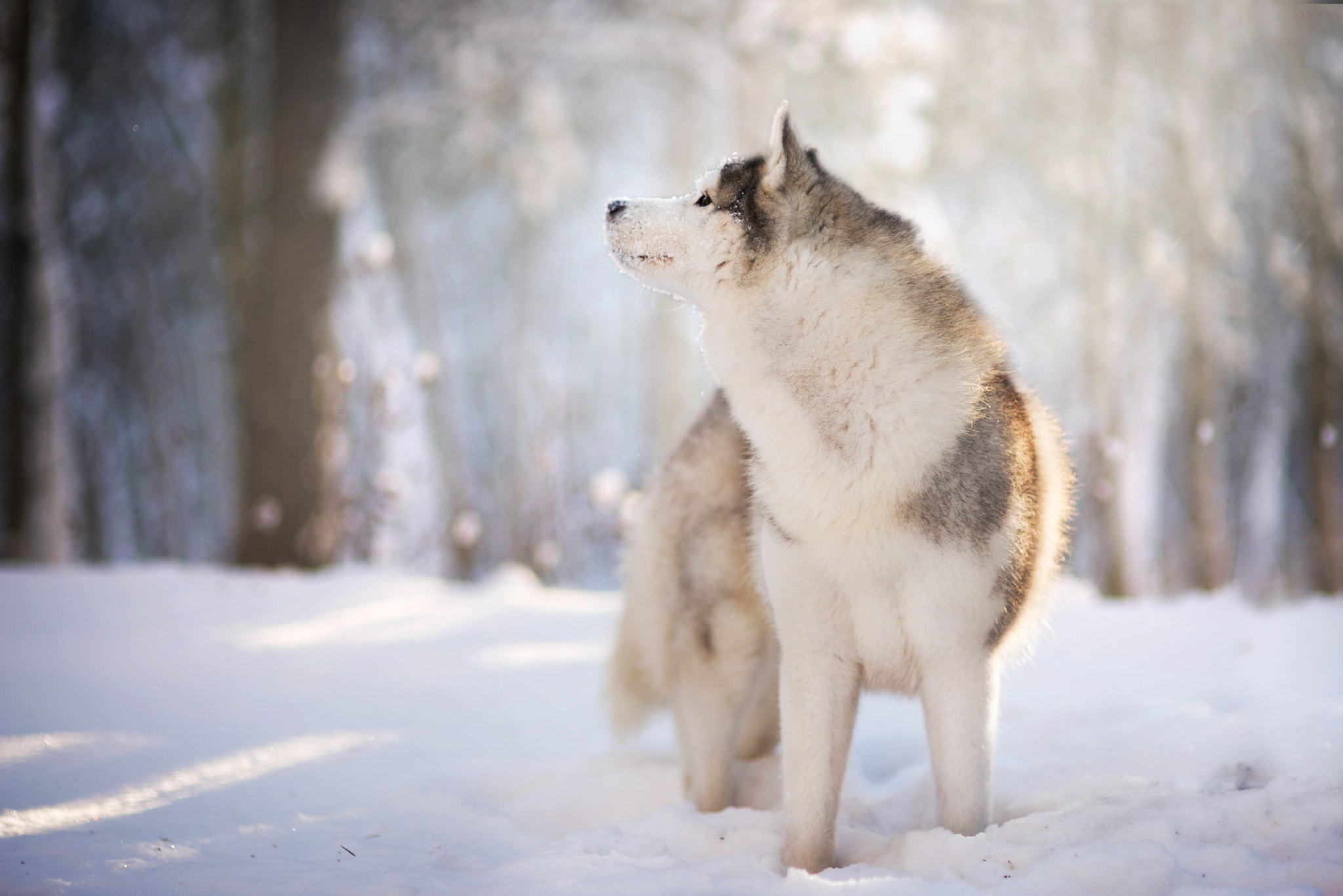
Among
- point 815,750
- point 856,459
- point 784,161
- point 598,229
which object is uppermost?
point 598,229

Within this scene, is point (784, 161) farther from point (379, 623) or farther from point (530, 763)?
point (379, 623)

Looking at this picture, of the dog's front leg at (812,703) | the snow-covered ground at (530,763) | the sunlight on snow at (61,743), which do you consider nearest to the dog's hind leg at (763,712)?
the snow-covered ground at (530,763)

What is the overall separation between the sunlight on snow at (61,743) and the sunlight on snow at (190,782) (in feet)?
0.95

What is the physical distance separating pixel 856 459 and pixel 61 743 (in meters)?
2.58

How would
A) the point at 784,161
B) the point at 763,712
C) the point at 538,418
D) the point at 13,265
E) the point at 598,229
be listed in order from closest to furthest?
1. the point at 784,161
2. the point at 763,712
3. the point at 13,265
4. the point at 538,418
5. the point at 598,229

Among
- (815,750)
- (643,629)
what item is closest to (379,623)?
(643,629)

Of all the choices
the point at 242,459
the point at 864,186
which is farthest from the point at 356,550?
the point at 864,186

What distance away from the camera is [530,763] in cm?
285

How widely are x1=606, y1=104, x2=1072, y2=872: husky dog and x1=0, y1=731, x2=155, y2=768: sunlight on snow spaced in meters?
2.13

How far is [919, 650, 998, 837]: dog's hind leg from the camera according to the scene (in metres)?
1.90

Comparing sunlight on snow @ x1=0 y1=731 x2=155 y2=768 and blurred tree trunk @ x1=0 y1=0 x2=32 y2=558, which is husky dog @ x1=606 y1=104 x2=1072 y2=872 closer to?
sunlight on snow @ x1=0 y1=731 x2=155 y2=768

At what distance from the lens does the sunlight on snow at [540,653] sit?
3.92 metres

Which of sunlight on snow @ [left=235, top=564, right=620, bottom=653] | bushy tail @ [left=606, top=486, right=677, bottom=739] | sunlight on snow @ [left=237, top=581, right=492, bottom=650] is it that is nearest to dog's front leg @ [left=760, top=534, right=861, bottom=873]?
bushy tail @ [left=606, top=486, right=677, bottom=739]

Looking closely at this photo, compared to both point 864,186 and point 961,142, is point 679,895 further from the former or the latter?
point 961,142
